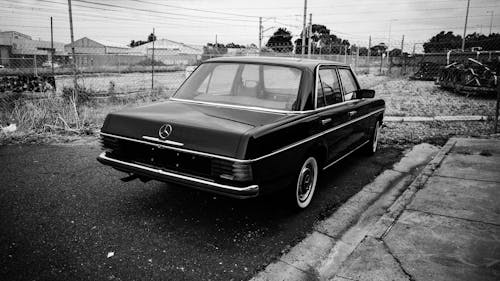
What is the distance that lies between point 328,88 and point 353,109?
2.21ft

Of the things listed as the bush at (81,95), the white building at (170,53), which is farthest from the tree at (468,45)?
the bush at (81,95)

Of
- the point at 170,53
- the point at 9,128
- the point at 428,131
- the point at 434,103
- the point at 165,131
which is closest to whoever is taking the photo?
the point at 165,131

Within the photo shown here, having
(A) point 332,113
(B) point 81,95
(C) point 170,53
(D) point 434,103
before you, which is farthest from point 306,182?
(C) point 170,53

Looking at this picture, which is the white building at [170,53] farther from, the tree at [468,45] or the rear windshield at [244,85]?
the tree at [468,45]

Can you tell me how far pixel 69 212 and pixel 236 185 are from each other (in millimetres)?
1887

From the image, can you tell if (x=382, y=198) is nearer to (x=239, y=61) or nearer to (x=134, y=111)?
(x=239, y=61)

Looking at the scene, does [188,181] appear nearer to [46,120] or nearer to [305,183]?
[305,183]

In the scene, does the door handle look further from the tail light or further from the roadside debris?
the roadside debris

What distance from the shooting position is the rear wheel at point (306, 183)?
3.80m

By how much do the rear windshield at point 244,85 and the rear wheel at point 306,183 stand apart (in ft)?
2.08

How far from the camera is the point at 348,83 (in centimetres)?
518

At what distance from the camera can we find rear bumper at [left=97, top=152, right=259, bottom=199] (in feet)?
9.82

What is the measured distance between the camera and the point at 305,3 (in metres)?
20.9

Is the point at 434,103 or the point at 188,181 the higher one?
the point at 434,103
